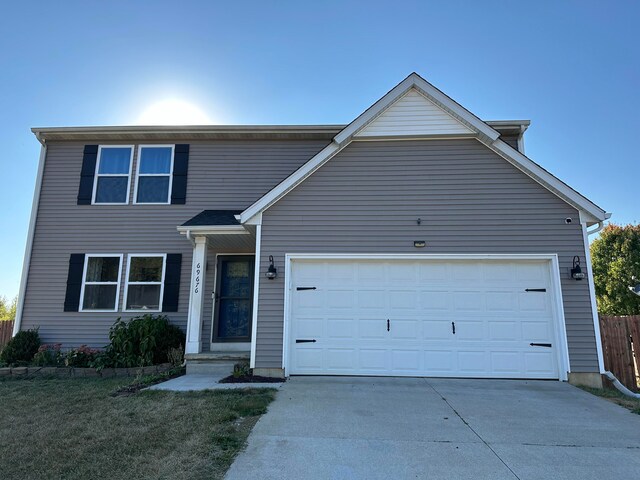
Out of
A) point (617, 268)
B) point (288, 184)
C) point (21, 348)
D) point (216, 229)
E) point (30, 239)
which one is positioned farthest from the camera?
point (617, 268)

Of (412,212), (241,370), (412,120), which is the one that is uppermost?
(412,120)

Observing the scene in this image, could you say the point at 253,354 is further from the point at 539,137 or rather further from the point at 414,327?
the point at 539,137

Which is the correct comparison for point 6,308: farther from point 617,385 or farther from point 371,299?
point 617,385

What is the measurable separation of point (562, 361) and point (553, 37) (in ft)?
26.7

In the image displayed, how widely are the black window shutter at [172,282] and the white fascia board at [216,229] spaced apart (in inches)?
57.4

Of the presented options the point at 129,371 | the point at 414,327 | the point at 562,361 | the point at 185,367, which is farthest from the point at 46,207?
the point at 562,361

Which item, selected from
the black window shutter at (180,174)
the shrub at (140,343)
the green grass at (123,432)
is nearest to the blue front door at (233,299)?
the shrub at (140,343)

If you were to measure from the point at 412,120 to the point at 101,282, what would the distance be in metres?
8.34

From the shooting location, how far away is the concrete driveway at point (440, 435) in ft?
10.6

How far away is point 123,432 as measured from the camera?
160 inches

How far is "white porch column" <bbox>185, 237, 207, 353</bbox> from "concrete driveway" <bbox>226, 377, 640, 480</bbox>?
2.80 metres

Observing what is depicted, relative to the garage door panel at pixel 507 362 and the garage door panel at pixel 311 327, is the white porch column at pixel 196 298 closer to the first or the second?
the garage door panel at pixel 311 327

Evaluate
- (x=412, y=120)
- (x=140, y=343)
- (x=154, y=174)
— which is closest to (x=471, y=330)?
(x=412, y=120)

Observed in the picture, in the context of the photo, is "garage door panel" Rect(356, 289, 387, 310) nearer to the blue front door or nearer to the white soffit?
the blue front door
